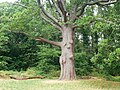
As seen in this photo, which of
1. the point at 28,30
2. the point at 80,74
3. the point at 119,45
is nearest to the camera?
the point at 119,45

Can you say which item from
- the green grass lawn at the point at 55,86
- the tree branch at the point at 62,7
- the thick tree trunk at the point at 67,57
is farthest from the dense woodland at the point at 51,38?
the green grass lawn at the point at 55,86

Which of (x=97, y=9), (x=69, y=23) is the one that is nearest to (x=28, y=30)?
(x=69, y=23)

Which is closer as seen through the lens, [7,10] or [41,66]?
[41,66]

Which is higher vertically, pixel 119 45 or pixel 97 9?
pixel 97 9

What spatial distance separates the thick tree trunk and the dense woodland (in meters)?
0.92

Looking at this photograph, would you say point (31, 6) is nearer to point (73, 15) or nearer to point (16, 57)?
point (73, 15)

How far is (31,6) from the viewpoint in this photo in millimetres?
16641

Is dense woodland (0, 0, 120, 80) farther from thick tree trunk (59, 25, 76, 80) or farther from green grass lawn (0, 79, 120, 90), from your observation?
green grass lawn (0, 79, 120, 90)

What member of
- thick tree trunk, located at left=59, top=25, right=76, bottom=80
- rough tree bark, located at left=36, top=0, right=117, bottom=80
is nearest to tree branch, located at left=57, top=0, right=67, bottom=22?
rough tree bark, located at left=36, top=0, right=117, bottom=80

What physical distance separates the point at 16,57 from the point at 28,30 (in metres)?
8.13

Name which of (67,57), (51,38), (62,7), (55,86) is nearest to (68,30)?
(62,7)

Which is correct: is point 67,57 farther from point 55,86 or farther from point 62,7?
point 55,86

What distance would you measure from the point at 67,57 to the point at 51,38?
8119 millimetres

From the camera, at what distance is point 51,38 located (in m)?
24.7
